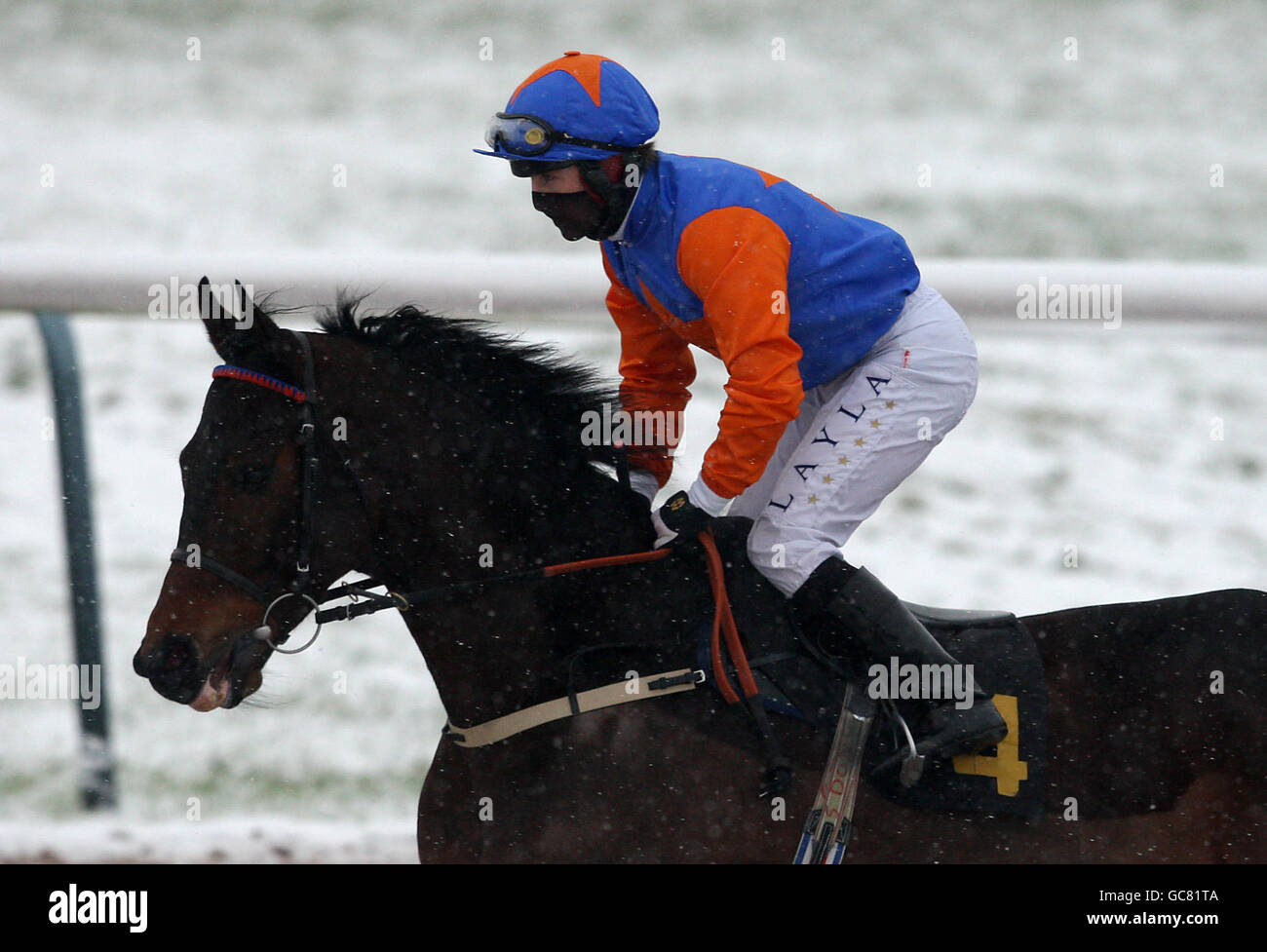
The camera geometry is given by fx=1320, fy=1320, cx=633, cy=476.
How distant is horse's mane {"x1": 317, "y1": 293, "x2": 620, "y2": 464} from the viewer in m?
2.38

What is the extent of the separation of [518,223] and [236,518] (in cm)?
627

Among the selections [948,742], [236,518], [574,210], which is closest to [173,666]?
[236,518]

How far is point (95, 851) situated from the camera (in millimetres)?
3289

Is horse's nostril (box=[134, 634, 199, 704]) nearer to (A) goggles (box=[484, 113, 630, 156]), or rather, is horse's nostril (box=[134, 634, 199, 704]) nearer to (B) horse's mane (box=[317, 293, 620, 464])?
(B) horse's mane (box=[317, 293, 620, 464])

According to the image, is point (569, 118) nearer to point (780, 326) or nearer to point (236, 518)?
point (780, 326)

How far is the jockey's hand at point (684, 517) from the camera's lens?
2305mm

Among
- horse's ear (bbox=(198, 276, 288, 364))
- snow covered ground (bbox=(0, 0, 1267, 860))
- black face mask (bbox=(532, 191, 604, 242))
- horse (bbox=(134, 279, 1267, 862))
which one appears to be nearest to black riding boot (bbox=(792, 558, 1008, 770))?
horse (bbox=(134, 279, 1267, 862))

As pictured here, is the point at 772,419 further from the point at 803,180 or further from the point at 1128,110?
the point at 1128,110

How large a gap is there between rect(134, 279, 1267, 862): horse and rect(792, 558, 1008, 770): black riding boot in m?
0.11

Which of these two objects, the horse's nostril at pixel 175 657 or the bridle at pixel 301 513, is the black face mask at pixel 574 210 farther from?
the horse's nostril at pixel 175 657

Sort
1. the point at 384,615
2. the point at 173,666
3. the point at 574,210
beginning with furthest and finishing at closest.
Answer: the point at 384,615, the point at 574,210, the point at 173,666

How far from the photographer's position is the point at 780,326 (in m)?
2.25

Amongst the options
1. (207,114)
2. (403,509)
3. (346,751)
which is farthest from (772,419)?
(207,114)
